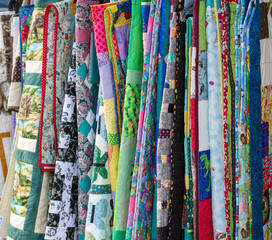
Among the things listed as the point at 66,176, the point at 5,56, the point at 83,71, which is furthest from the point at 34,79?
the point at 5,56

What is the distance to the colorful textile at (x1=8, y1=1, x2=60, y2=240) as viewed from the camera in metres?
0.91

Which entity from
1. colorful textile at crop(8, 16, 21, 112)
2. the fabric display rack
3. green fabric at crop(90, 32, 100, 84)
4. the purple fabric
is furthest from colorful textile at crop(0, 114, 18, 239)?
the purple fabric

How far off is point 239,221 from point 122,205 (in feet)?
0.89

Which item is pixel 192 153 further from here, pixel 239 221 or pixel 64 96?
pixel 64 96

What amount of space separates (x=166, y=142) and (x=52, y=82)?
0.41 metres

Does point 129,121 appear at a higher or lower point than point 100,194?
higher

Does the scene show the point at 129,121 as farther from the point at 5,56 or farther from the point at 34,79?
the point at 5,56

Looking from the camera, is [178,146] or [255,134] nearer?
[255,134]

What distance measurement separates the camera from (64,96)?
93cm

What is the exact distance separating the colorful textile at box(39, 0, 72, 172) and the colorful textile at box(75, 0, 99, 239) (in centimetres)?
11

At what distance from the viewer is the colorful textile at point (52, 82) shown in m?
0.91

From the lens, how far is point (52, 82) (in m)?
0.92

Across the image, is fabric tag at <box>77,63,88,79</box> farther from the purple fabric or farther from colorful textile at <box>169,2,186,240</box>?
colorful textile at <box>169,2,186,240</box>

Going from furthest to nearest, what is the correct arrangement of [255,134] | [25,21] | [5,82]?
1. [5,82]
2. [25,21]
3. [255,134]
